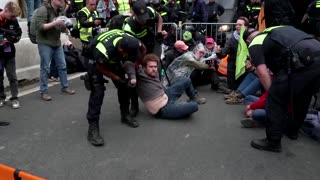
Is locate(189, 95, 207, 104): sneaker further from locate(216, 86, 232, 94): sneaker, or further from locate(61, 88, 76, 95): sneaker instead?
locate(61, 88, 76, 95): sneaker

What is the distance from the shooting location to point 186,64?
6285mm

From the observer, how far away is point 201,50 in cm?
630

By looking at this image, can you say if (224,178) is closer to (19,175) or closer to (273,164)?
(273,164)

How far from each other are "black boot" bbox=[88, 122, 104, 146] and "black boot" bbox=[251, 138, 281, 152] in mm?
1706

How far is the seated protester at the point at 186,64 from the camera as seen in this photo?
6.24 meters

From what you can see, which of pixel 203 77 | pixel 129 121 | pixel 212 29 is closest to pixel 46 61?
pixel 129 121

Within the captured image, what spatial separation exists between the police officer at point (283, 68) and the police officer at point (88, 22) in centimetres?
364

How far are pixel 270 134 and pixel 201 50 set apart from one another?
2566 mm

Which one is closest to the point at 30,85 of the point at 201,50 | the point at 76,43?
the point at 76,43

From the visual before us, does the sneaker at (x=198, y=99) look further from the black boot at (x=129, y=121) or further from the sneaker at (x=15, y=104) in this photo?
the sneaker at (x=15, y=104)

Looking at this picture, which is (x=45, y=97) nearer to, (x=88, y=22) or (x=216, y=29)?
(x=88, y=22)

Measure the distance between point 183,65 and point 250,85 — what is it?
3.68 ft

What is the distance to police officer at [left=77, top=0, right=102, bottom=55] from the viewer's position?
6.85 meters

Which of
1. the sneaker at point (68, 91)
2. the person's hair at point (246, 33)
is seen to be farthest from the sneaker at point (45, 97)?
the person's hair at point (246, 33)
